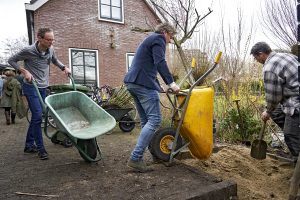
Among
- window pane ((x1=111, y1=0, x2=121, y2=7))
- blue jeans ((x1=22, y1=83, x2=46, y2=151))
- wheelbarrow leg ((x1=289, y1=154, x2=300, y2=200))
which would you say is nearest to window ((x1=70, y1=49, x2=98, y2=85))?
window pane ((x1=111, y1=0, x2=121, y2=7))

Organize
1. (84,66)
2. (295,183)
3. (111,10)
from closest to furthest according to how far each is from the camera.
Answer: (295,183)
(84,66)
(111,10)

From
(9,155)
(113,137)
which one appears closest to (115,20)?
(113,137)

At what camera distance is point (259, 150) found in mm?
4410

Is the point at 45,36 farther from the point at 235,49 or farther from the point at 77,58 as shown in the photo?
the point at 77,58

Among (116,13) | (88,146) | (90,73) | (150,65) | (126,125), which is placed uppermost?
(116,13)

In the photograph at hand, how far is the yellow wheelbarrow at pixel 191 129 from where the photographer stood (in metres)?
3.81

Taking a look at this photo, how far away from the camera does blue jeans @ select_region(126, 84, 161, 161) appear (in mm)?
3684

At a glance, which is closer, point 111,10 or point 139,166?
point 139,166

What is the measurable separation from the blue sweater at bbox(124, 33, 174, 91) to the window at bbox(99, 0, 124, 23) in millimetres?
10888

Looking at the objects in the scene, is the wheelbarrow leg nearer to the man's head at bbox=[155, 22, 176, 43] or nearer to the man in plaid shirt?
the man in plaid shirt

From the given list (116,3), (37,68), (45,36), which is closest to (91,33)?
(116,3)

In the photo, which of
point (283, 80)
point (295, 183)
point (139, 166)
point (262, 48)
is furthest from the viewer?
point (262, 48)

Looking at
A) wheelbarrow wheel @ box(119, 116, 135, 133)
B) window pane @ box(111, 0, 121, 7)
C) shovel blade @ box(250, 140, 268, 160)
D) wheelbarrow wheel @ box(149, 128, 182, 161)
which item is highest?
window pane @ box(111, 0, 121, 7)

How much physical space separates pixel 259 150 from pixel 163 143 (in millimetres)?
1491
